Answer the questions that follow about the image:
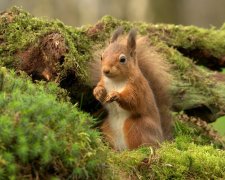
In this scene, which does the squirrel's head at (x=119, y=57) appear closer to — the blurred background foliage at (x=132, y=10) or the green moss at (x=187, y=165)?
the green moss at (x=187, y=165)

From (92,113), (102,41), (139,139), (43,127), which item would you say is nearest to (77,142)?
(43,127)

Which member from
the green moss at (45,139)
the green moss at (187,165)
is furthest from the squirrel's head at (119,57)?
the green moss at (45,139)

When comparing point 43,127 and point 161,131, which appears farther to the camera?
point 161,131

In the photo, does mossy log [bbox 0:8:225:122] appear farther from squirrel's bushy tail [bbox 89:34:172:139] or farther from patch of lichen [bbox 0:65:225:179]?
patch of lichen [bbox 0:65:225:179]

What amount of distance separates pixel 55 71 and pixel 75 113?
1716mm

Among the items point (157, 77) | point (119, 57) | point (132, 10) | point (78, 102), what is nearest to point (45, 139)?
point (119, 57)

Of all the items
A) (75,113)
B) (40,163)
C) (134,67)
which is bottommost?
(40,163)

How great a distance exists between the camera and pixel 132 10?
19281mm

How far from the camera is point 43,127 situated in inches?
178

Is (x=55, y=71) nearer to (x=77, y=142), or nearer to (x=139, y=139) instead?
(x=139, y=139)

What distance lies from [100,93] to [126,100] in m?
0.25

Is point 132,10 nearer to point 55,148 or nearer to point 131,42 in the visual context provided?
point 131,42

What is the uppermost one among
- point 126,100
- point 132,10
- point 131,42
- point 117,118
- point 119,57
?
point 132,10

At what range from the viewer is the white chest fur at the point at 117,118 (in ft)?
21.8
